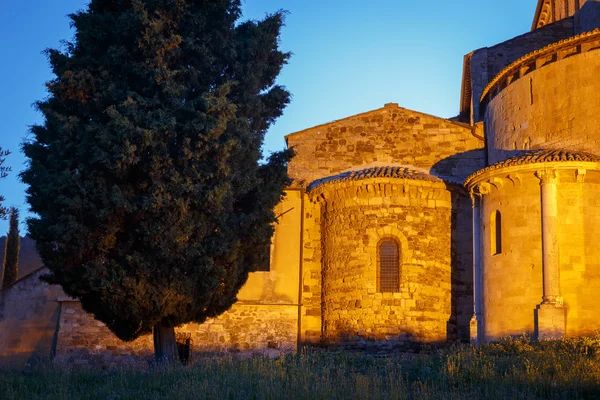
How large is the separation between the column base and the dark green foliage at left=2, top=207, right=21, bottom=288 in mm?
17979

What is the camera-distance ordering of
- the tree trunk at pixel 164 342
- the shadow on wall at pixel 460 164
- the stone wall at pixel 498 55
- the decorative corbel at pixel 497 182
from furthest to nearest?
the stone wall at pixel 498 55 → the shadow on wall at pixel 460 164 → the decorative corbel at pixel 497 182 → the tree trunk at pixel 164 342

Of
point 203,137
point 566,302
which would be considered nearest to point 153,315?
point 203,137

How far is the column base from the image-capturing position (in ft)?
61.7

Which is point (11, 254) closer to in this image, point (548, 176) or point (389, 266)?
point (389, 266)

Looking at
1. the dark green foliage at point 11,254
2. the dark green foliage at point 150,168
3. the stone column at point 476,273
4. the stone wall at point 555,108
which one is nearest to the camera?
the dark green foliage at point 150,168

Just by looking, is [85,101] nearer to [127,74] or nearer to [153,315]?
[127,74]

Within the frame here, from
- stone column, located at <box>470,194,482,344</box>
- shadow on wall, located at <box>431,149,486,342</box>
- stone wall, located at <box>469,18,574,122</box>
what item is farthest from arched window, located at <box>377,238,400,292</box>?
stone wall, located at <box>469,18,574,122</box>

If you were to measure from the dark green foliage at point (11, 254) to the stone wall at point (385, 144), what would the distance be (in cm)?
1052

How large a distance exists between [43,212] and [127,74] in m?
3.32

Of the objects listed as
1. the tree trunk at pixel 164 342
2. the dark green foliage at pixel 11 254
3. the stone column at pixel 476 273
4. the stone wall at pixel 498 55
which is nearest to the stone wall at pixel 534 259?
the stone column at pixel 476 273

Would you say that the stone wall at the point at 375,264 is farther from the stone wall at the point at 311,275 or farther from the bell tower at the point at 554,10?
the bell tower at the point at 554,10

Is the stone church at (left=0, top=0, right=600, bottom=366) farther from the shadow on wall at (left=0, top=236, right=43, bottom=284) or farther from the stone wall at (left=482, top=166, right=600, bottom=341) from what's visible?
the shadow on wall at (left=0, top=236, right=43, bottom=284)

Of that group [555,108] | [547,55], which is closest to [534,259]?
[555,108]

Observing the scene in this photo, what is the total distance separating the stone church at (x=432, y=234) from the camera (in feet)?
64.5
